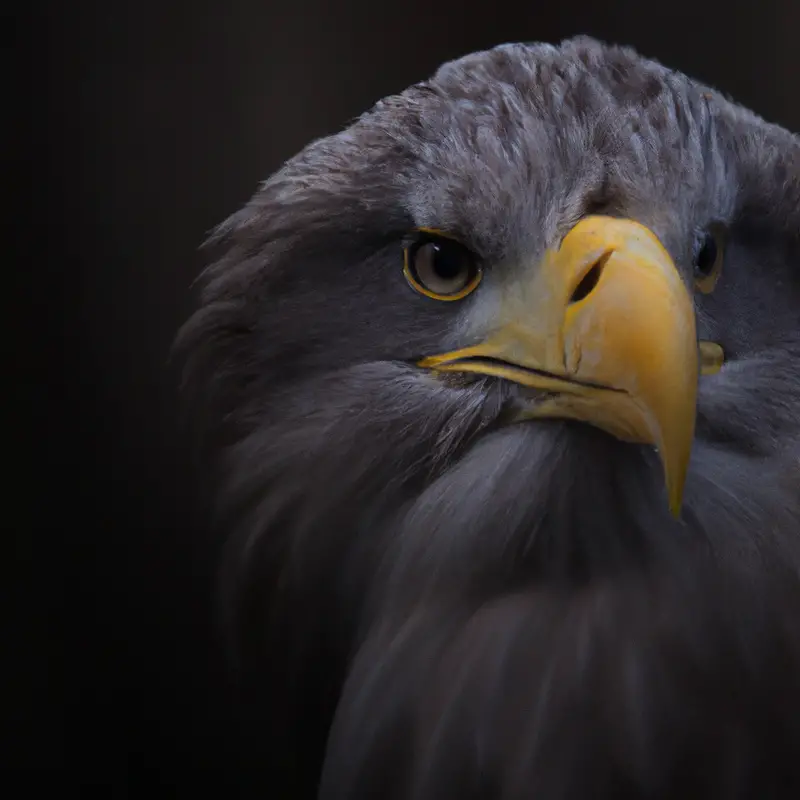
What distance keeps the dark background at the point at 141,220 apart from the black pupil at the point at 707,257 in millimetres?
233

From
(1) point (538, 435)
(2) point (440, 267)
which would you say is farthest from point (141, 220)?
(1) point (538, 435)

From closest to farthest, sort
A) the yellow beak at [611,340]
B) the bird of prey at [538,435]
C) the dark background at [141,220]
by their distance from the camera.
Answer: the yellow beak at [611,340] → the bird of prey at [538,435] → the dark background at [141,220]

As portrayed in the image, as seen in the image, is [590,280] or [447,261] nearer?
[590,280]

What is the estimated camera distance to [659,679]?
733mm

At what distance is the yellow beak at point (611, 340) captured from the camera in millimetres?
613

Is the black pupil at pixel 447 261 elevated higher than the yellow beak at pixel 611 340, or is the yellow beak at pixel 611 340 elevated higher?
the black pupil at pixel 447 261

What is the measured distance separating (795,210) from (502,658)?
1.51 feet

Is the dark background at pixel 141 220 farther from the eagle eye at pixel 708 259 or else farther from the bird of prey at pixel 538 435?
the eagle eye at pixel 708 259

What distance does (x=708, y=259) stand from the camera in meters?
0.76

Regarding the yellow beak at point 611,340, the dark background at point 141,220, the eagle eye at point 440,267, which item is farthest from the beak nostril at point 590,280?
the dark background at point 141,220

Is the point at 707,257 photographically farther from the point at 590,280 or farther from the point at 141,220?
the point at 141,220

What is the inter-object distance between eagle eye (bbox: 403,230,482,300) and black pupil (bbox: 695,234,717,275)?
18 centimetres

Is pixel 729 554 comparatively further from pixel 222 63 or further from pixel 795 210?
pixel 222 63

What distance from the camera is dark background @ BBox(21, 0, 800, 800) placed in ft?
2.87
